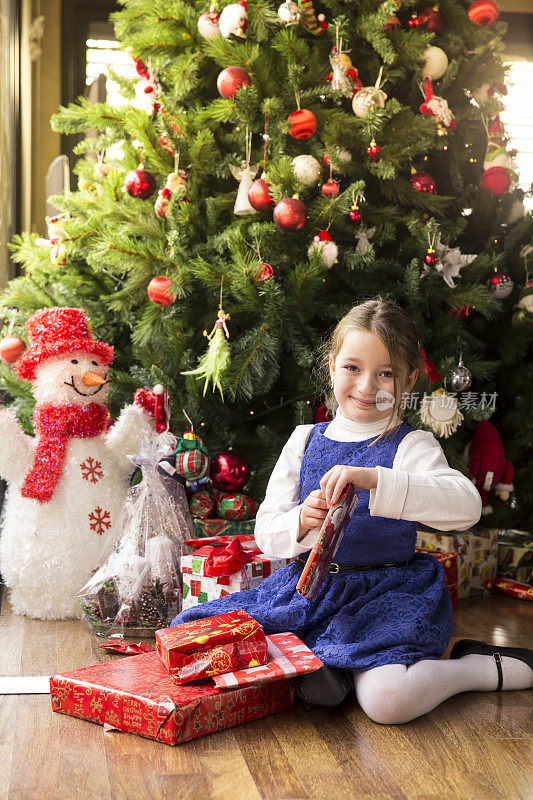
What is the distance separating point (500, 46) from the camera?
7.31 ft

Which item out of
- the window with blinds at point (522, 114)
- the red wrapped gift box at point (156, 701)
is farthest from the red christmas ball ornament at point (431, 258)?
the window with blinds at point (522, 114)

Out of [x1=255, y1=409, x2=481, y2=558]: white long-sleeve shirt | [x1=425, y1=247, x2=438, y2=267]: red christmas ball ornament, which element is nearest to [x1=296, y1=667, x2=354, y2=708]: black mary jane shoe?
[x1=255, y1=409, x2=481, y2=558]: white long-sleeve shirt

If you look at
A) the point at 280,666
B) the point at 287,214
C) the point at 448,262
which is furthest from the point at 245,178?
the point at 280,666

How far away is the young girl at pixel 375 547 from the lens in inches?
56.0

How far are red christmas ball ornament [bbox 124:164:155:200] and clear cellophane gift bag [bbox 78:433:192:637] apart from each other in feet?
2.07

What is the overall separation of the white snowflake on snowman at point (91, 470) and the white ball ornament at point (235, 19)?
1.07 metres

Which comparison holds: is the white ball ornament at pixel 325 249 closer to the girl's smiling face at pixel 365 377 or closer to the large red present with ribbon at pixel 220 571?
the girl's smiling face at pixel 365 377

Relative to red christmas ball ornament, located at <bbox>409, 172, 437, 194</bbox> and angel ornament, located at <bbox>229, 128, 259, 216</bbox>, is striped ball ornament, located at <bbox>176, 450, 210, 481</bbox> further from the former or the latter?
red christmas ball ornament, located at <bbox>409, 172, 437, 194</bbox>

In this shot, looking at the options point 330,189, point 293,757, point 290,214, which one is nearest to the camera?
point 293,757

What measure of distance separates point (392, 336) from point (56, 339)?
851 mm

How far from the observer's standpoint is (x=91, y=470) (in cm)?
201

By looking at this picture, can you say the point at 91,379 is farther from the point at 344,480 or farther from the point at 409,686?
the point at 409,686

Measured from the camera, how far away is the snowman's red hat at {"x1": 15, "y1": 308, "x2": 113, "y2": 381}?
2.00m

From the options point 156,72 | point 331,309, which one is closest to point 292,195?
point 331,309
